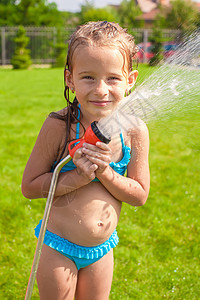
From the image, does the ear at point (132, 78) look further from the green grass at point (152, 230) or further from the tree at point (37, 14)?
the tree at point (37, 14)

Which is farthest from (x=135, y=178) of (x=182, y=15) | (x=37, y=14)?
(x=37, y=14)

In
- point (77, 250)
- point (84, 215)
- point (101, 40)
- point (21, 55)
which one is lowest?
point (21, 55)

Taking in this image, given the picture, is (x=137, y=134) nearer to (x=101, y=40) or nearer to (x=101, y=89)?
(x=101, y=89)

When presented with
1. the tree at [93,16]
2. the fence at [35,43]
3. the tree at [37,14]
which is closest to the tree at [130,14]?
the tree at [93,16]

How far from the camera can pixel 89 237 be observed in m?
1.97

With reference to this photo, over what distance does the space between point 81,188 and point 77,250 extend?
1.05ft

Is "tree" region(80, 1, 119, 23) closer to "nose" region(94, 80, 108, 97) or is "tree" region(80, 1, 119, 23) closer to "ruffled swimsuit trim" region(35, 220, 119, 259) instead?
"nose" region(94, 80, 108, 97)

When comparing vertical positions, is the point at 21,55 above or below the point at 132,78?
below

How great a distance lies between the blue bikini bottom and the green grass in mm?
283

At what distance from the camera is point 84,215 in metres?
1.96

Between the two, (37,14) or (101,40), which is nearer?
(101,40)

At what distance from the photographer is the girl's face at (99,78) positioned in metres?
1.70

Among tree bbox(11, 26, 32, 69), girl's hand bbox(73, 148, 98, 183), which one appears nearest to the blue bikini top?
girl's hand bbox(73, 148, 98, 183)

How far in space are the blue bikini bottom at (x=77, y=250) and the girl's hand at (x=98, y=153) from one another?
55cm
